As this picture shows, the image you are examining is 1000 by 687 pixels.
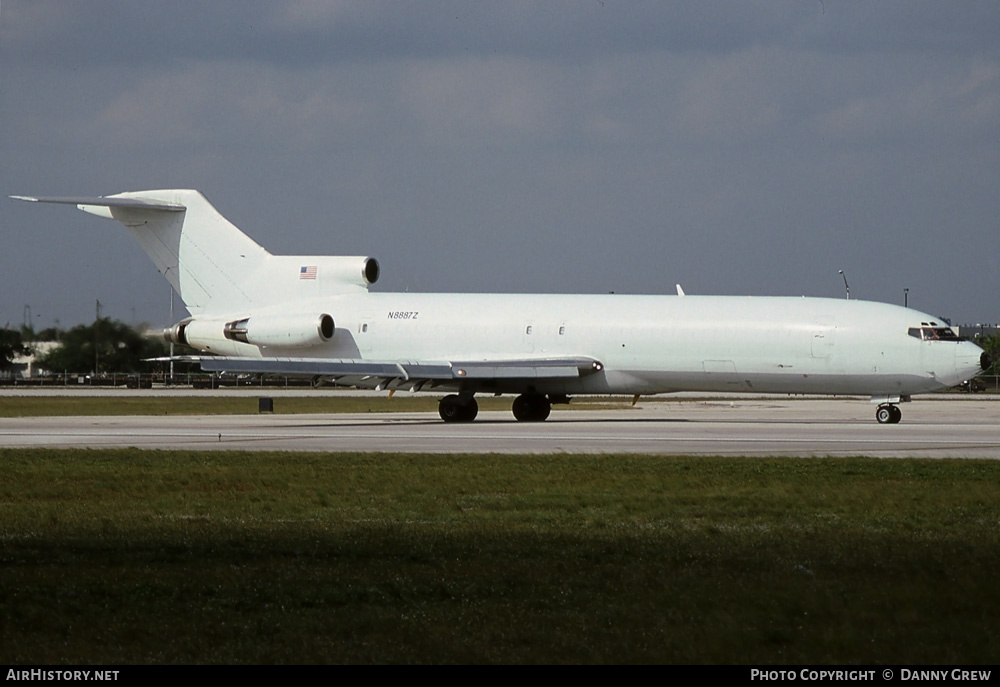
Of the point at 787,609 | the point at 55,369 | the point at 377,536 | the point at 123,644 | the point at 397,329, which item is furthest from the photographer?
the point at 55,369

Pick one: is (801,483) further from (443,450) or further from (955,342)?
(955,342)

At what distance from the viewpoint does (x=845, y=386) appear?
37.2 metres

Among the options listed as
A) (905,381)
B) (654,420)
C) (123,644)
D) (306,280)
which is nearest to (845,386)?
(905,381)

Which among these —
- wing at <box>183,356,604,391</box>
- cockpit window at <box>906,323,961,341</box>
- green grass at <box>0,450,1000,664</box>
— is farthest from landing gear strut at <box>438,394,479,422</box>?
green grass at <box>0,450,1000,664</box>

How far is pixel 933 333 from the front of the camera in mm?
36500

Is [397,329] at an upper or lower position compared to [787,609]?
A: upper

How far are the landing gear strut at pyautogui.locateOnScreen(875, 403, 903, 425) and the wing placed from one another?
27.3 feet

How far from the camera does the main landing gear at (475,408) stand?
130ft

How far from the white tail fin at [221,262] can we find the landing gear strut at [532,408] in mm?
6924

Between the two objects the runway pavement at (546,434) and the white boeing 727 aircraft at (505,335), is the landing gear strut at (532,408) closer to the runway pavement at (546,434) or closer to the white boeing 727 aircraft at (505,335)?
the white boeing 727 aircraft at (505,335)

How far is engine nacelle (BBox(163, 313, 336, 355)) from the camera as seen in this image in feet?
135

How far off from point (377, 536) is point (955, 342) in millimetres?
27004

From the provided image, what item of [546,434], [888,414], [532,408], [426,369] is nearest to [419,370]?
[426,369]

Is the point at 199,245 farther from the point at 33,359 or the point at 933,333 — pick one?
the point at 33,359
